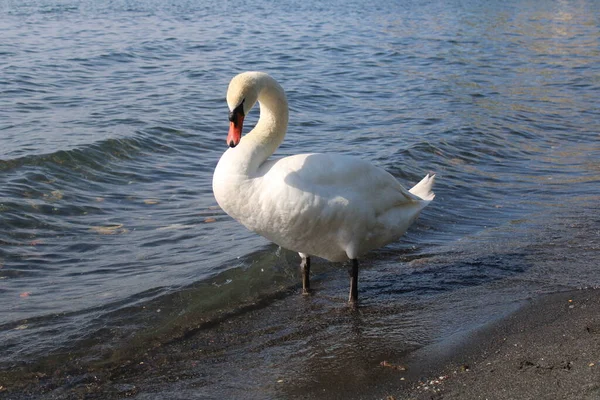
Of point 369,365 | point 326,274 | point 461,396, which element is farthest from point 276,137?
point 461,396

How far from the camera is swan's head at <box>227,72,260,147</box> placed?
17.5 ft

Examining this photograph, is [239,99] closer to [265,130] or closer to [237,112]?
[237,112]

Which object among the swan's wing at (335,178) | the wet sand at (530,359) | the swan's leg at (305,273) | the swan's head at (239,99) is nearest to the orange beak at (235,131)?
the swan's head at (239,99)

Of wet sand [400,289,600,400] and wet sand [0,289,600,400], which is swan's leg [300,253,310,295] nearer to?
wet sand [0,289,600,400]

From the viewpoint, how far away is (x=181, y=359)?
4969mm

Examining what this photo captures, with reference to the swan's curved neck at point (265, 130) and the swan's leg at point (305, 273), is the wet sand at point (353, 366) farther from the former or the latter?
the swan's curved neck at point (265, 130)

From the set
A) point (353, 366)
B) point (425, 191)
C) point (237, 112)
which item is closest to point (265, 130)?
point (237, 112)

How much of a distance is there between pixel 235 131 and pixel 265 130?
479 mm

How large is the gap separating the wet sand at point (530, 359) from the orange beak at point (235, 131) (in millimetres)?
1791

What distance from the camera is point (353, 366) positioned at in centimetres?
474

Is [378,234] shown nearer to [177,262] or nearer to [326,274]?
[326,274]

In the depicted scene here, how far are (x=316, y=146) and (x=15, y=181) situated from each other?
13.4ft

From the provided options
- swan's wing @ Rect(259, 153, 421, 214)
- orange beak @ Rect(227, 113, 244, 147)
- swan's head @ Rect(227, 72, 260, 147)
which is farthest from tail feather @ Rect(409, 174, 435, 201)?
orange beak @ Rect(227, 113, 244, 147)

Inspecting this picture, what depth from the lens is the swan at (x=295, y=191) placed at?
211 inches
